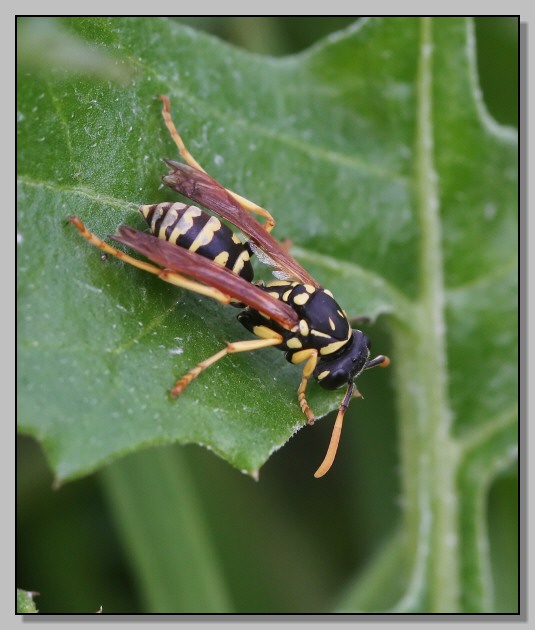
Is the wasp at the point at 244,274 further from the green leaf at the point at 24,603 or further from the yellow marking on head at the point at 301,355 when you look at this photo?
the green leaf at the point at 24,603

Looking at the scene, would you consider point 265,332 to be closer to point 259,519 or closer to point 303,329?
point 303,329

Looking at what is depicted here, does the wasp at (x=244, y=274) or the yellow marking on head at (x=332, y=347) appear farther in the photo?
the yellow marking on head at (x=332, y=347)

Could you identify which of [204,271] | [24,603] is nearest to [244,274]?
[204,271]

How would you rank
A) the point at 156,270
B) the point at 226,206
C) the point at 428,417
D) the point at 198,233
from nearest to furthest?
the point at 156,270
the point at 198,233
the point at 226,206
the point at 428,417

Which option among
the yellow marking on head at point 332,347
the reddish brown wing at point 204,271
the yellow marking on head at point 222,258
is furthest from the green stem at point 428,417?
the yellow marking on head at point 222,258

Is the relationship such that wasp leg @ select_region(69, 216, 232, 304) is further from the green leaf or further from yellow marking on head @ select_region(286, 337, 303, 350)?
the green leaf

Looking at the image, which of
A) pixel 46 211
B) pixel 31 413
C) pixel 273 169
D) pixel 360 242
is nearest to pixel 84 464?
pixel 31 413
